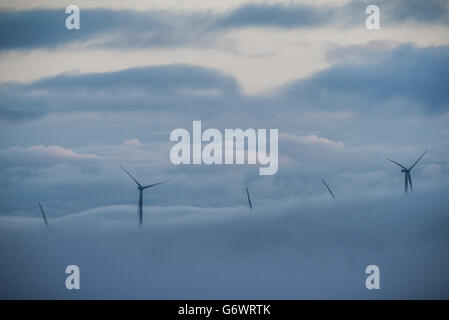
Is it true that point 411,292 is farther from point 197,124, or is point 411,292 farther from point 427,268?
point 197,124
